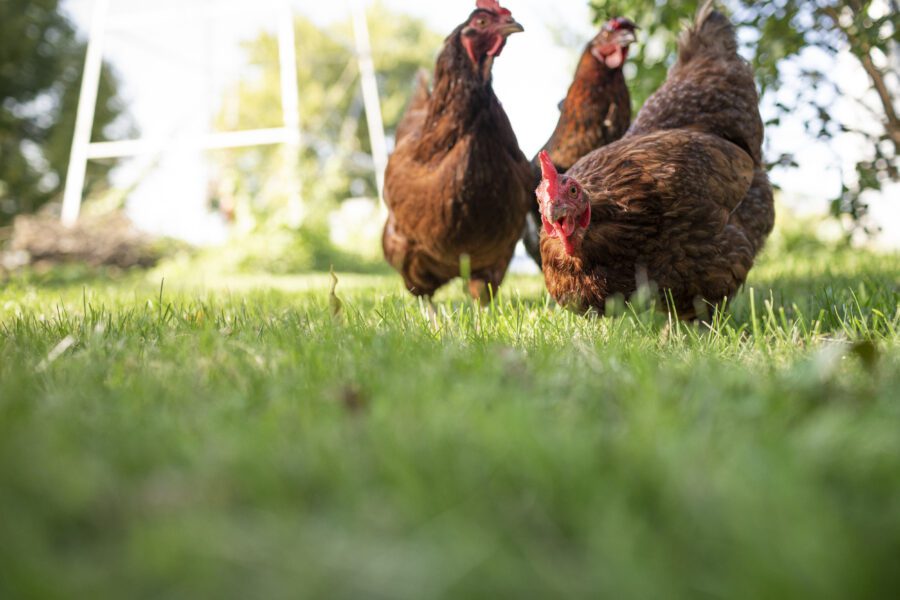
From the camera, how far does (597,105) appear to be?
13.6 feet

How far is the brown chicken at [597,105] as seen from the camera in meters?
4.12

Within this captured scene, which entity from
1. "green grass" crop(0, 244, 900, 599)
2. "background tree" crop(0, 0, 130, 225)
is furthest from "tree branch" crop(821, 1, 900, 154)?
"background tree" crop(0, 0, 130, 225)

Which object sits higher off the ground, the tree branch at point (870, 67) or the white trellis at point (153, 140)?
the white trellis at point (153, 140)

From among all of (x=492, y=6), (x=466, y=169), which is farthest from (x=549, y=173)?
(x=492, y=6)

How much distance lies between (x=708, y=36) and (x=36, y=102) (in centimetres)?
2161

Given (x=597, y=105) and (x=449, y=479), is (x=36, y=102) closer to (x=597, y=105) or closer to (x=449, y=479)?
(x=597, y=105)

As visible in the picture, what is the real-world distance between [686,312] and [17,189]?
20161 mm

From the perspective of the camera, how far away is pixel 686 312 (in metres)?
2.82

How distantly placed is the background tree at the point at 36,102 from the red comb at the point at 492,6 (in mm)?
18425

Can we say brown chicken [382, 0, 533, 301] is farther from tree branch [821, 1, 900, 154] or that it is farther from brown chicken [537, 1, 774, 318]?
tree branch [821, 1, 900, 154]

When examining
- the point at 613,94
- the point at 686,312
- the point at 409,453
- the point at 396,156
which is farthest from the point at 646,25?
the point at 409,453

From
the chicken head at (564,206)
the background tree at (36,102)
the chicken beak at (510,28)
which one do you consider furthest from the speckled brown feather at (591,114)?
the background tree at (36,102)

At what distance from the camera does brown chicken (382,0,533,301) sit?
337 centimetres

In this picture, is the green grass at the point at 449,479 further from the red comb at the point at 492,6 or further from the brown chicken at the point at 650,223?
the red comb at the point at 492,6
